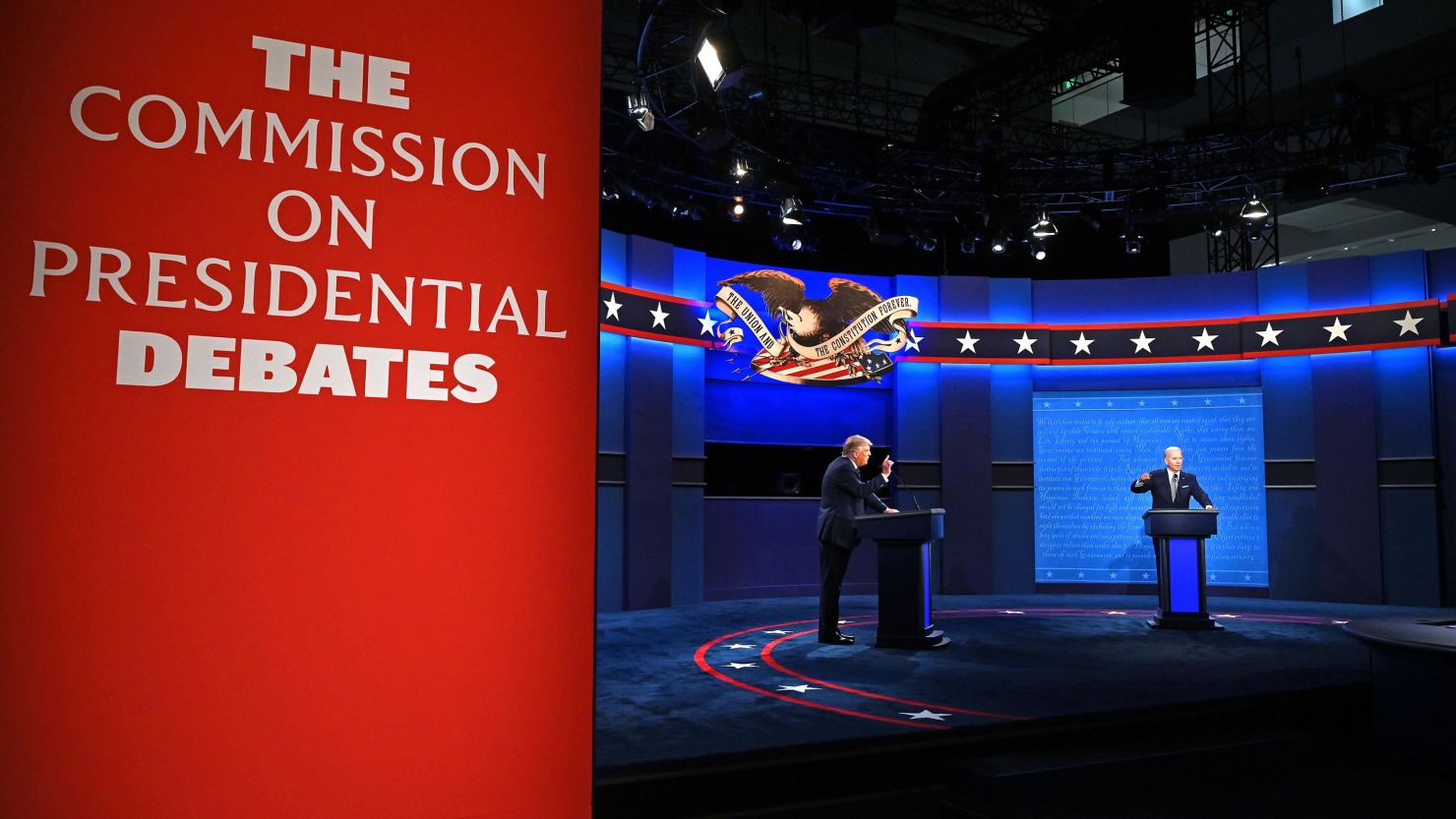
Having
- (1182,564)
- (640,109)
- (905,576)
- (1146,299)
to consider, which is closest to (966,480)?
(1182,564)

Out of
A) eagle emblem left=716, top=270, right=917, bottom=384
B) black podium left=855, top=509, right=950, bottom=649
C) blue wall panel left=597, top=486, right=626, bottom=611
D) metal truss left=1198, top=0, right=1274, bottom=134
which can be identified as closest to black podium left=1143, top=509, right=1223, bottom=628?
black podium left=855, top=509, right=950, bottom=649

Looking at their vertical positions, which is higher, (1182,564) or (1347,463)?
(1347,463)

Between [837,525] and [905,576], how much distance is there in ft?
2.10

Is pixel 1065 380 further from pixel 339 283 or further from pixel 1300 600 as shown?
pixel 339 283

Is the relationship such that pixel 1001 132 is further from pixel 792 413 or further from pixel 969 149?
pixel 792 413

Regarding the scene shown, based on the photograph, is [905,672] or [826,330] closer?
[905,672]

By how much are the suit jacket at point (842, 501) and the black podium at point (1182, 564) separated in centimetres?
306

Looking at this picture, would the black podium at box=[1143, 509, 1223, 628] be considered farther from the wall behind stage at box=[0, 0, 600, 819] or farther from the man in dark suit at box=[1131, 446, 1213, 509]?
the wall behind stage at box=[0, 0, 600, 819]

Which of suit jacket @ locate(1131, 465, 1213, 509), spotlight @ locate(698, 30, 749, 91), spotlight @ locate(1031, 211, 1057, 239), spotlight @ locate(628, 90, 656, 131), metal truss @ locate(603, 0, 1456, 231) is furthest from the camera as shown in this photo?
spotlight @ locate(1031, 211, 1057, 239)

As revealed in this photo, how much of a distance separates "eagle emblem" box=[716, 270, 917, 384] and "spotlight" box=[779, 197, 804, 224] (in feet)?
4.19

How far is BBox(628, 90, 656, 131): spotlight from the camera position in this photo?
7.43 metres

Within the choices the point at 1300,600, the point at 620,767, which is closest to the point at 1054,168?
the point at 1300,600

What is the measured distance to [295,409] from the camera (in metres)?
1.94

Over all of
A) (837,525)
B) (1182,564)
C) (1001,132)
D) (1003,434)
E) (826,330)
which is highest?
(1001,132)
